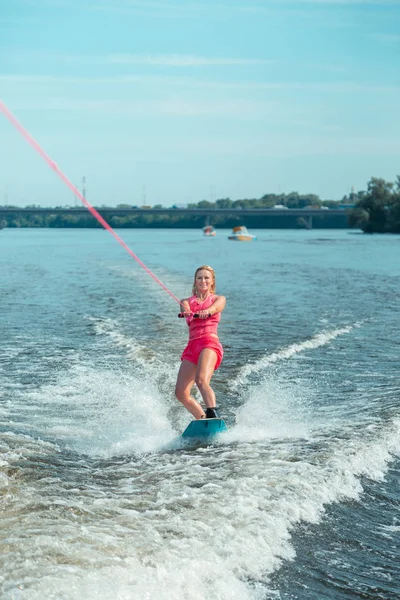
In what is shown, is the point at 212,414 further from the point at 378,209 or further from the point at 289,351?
the point at 378,209

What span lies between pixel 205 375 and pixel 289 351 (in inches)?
248

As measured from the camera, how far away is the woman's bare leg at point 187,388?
27.4ft

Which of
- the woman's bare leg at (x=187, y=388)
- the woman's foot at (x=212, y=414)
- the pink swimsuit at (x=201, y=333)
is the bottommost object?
the woman's foot at (x=212, y=414)

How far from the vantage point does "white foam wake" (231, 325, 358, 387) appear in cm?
1230

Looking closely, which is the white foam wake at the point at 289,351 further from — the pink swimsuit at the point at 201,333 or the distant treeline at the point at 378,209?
the distant treeline at the point at 378,209

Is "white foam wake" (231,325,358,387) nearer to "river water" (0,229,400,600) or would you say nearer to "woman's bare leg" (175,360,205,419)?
"river water" (0,229,400,600)

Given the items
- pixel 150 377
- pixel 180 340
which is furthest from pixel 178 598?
pixel 180 340

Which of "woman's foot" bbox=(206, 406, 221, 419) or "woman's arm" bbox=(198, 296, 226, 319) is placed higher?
"woman's arm" bbox=(198, 296, 226, 319)

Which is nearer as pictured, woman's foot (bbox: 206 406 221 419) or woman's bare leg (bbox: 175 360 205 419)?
woman's foot (bbox: 206 406 221 419)

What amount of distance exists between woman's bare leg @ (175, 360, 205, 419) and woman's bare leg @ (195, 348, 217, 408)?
0.45ft

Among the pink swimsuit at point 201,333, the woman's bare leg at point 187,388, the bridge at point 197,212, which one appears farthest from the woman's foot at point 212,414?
the bridge at point 197,212

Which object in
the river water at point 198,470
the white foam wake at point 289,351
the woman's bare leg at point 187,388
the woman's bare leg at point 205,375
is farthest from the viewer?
the white foam wake at point 289,351

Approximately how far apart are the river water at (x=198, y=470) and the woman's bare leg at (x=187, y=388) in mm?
378

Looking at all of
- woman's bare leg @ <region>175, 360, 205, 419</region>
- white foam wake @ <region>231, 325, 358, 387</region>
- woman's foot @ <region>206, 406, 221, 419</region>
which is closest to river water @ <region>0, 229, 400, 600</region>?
white foam wake @ <region>231, 325, 358, 387</region>
